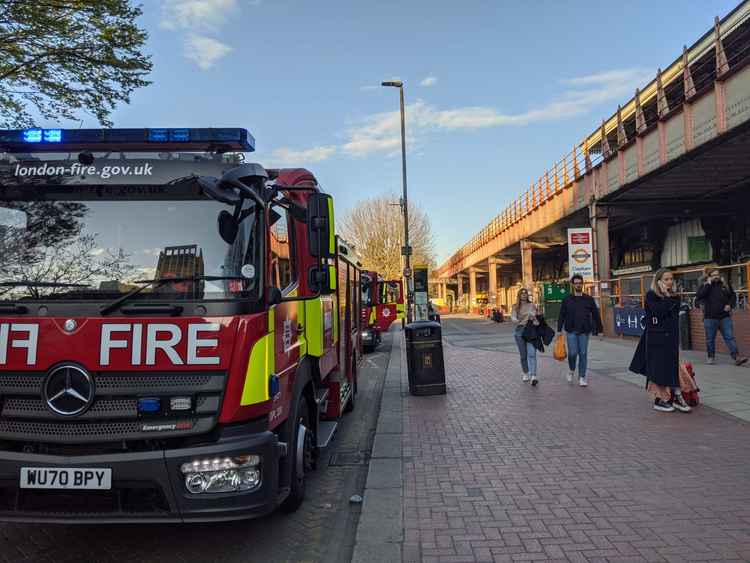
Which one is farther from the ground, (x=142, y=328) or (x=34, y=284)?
(x=34, y=284)

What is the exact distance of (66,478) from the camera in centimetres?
305

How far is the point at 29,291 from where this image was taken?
3.39m

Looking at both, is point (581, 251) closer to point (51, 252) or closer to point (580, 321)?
point (580, 321)

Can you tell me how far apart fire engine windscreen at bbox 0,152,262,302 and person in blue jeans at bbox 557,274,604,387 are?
6.80 metres

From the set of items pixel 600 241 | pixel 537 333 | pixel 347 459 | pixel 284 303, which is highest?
pixel 600 241

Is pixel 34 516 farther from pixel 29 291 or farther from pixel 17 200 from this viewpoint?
pixel 17 200

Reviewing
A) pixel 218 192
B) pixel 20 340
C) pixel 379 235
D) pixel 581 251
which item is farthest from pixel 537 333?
pixel 379 235

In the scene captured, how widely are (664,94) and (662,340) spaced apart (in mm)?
13301

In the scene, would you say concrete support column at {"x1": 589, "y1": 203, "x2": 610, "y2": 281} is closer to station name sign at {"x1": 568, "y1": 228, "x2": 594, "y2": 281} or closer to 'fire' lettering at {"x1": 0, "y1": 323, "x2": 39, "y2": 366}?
station name sign at {"x1": 568, "y1": 228, "x2": 594, "y2": 281}

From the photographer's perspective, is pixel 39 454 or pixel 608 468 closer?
pixel 39 454

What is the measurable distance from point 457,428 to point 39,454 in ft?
15.0

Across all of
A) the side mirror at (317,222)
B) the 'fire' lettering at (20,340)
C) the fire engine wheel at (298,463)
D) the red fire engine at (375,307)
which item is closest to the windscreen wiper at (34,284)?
the 'fire' lettering at (20,340)

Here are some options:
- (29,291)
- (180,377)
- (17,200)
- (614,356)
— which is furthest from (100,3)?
(614,356)

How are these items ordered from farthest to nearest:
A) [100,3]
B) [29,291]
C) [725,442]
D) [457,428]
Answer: [100,3] < [457,428] < [725,442] < [29,291]
